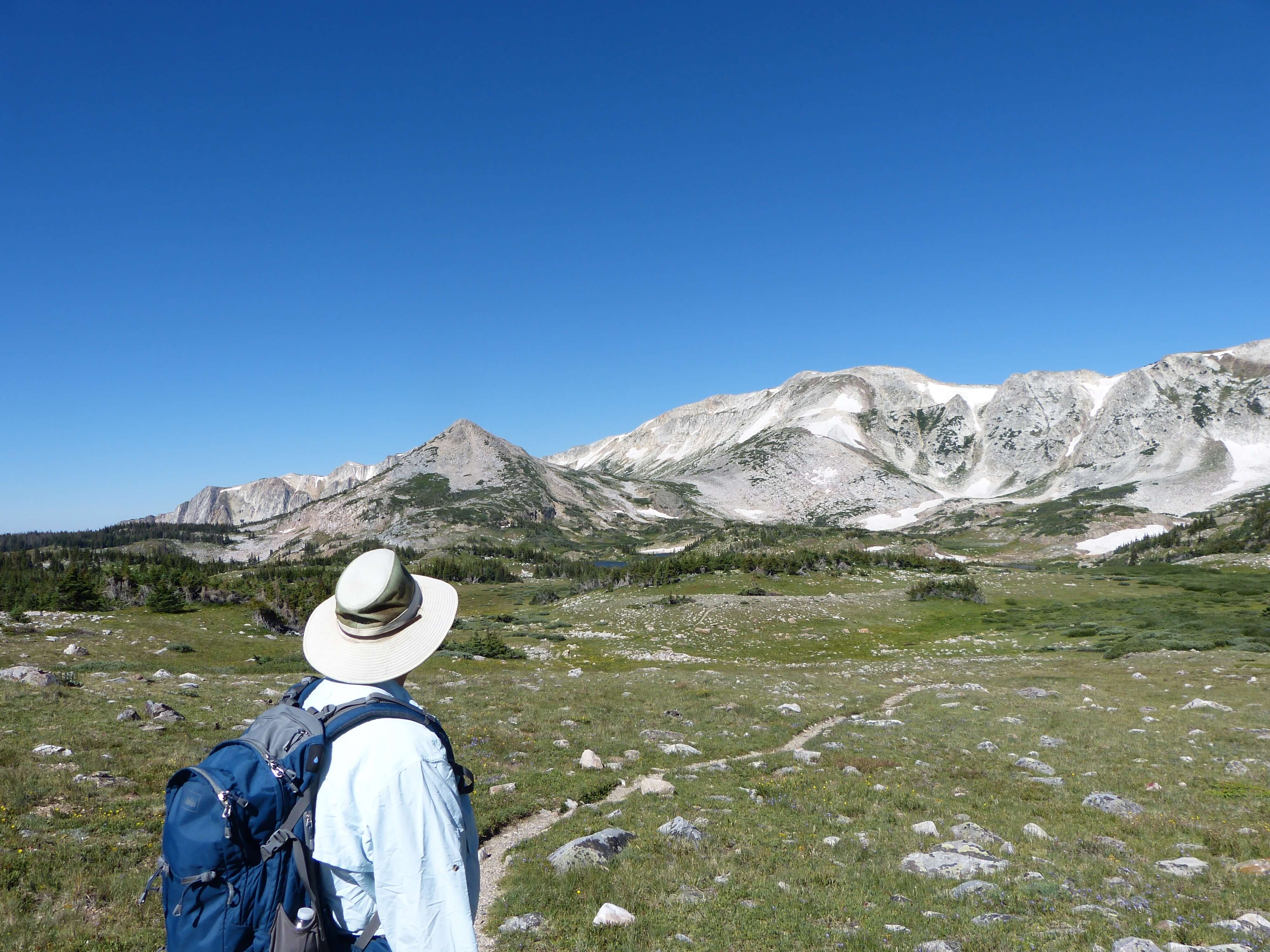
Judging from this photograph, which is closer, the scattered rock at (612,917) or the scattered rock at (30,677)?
the scattered rock at (612,917)

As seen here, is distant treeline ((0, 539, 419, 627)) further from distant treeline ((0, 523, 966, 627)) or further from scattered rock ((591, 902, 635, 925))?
scattered rock ((591, 902, 635, 925))

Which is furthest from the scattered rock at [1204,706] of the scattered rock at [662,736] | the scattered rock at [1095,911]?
the scattered rock at [1095,911]

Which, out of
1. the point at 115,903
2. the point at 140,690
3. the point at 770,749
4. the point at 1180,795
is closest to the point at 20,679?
the point at 140,690

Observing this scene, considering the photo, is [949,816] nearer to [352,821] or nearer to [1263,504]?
[352,821]

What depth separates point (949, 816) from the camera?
48.6 feet

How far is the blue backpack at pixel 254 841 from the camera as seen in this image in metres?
3.60

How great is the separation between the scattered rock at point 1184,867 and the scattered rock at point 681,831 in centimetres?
857

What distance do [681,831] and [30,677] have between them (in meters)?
25.2

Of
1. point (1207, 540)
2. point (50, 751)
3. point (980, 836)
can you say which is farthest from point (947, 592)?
point (1207, 540)

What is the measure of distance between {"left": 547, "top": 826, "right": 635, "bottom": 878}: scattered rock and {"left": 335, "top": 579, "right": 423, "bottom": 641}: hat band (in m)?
9.79

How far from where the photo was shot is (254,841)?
3750 millimetres

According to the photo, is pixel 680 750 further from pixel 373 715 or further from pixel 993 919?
pixel 373 715

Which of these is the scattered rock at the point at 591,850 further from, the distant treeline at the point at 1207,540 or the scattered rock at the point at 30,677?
the distant treeline at the point at 1207,540

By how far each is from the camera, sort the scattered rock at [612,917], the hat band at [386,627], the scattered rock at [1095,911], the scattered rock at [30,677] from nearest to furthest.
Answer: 1. the hat band at [386,627]
2. the scattered rock at [1095,911]
3. the scattered rock at [612,917]
4. the scattered rock at [30,677]
